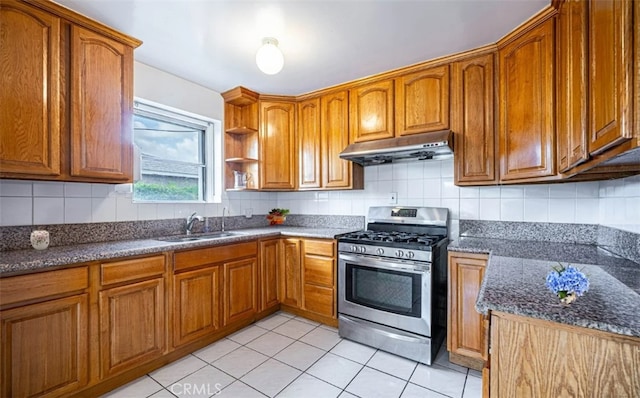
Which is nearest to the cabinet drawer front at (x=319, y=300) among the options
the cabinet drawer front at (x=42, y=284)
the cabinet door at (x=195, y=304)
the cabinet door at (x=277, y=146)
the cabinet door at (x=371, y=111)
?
the cabinet door at (x=195, y=304)

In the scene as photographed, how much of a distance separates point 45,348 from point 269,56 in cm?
215

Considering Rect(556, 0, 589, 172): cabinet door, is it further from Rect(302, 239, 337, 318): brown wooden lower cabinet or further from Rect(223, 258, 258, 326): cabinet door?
Rect(223, 258, 258, 326): cabinet door

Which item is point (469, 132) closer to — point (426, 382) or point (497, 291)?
point (497, 291)

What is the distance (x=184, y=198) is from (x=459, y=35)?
2.83m

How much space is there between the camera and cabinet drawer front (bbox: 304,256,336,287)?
271cm

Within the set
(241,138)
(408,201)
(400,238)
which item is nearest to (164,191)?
(241,138)

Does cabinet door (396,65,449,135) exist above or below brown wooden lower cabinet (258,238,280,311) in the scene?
above

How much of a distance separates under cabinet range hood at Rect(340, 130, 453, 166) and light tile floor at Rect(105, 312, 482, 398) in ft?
5.35

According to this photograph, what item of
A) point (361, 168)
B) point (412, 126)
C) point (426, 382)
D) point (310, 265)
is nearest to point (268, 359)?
point (310, 265)

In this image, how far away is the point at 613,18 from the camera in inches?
32.6

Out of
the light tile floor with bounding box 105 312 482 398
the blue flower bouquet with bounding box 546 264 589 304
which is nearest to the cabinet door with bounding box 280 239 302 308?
the light tile floor with bounding box 105 312 482 398

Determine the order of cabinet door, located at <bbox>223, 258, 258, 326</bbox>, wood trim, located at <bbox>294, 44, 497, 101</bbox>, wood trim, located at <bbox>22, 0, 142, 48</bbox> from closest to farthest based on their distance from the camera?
wood trim, located at <bbox>22, 0, 142, 48</bbox> → wood trim, located at <bbox>294, 44, 497, 101</bbox> → cabinet door, located at <bbox>223, 258, 258, 326</bbox>

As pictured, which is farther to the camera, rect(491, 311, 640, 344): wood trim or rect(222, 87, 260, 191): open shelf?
rect(222, 87, 260, 191): open shelf

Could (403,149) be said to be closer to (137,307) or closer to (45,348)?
(137,307)
